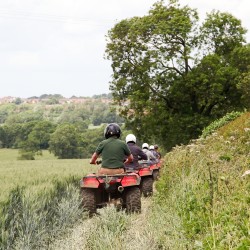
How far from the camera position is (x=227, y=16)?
35.5 m

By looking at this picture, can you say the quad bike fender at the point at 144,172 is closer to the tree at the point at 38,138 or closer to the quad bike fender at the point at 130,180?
the quad bike fender at the point at 130,180

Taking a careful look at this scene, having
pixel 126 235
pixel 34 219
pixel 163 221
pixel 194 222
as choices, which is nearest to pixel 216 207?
pixel 194 222

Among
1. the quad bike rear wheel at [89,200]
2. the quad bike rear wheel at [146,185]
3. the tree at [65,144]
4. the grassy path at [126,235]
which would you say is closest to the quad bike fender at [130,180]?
the quad bike rear wheel at [89,200]

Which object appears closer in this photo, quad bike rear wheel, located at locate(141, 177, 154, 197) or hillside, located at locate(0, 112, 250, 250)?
hillside, located at locate(0, 112, 250, 250)

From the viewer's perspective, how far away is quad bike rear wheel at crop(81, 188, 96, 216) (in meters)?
8.47

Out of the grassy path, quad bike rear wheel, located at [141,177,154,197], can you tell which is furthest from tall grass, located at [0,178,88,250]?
quad bike rear wheel, located at [141,177,154,197]

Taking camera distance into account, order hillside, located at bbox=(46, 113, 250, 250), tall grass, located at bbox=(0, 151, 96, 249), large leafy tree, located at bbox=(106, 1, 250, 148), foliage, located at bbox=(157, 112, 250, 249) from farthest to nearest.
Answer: large leafy tree, located at bbox=(106, 1, 250, 148)
tall grass, located at bbox=(0, 151, 96, 249)
hillside, located at bbox=(46, 113, 250, 250)
foliage, located at bbox=(157, 112, 250, 249)

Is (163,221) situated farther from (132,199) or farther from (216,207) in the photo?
(132,199)

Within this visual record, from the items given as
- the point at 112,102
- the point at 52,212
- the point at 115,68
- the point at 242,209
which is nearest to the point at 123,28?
the point at 115,68

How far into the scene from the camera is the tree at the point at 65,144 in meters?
89.6

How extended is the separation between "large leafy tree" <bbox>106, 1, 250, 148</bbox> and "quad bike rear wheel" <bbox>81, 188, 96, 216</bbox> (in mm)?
24958

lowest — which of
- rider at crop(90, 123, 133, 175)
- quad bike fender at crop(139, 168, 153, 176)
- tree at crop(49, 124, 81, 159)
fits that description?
tree at crop(49, 124, 81, 159)

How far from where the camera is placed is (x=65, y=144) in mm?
91062

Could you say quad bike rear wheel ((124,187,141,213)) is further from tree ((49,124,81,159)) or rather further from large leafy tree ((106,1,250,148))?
tree ((49,124,81,159))
